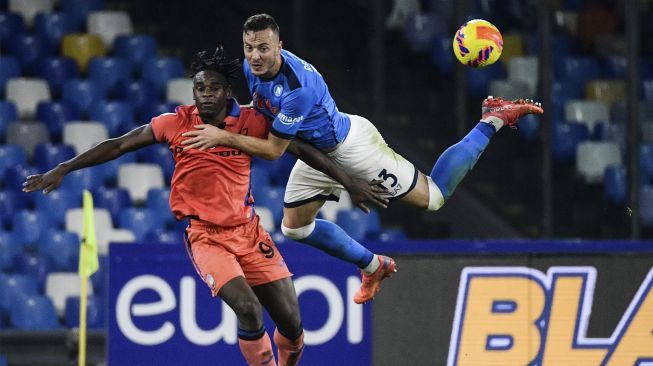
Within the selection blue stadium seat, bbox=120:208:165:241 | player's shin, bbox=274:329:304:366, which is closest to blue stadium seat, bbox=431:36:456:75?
blue stadium seat, bbox=120:208:165:241

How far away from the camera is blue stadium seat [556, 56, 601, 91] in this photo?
1316 centimetres

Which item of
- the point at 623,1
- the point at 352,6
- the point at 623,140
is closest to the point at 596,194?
the point at 623,140

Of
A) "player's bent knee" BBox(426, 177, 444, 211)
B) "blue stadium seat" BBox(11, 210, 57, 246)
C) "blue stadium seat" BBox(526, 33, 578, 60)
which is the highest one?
"blue stadium seat" BBox(526, 33, 578, 60)

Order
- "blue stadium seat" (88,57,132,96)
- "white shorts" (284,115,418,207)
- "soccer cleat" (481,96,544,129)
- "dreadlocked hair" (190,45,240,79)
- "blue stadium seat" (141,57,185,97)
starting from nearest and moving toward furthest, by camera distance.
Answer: "dreadlocked hair" (190,45,240,79) → "white shorts" (284,115,418,207) → "soccer cleat" (481,96,544,129) → "blue stadium seat" (88,57,132,96) → "blue stadium seat" (141,57,185,97)

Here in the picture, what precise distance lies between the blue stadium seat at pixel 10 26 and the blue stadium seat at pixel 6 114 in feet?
2.41

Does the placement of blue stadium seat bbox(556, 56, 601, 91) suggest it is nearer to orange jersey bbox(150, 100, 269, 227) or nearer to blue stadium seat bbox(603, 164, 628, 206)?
blue stadium seat bbox(603, 164, 628, 206)

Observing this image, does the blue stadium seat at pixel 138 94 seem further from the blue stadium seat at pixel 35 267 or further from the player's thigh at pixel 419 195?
the player's thigh at pixel 419 195

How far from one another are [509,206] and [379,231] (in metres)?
1.01

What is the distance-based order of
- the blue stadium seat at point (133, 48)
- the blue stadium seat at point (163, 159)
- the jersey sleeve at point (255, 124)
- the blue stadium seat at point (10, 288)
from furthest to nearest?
the blue stadium seat at point (133, 48) < the blue stadium seat at point (163, 159) < the blue stadium seat at point (10, 288) < the jersey sleeve at point (255, 124)

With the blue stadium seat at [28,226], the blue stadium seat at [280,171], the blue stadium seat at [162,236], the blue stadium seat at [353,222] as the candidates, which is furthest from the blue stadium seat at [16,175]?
the blue stadium seat at [353,222]

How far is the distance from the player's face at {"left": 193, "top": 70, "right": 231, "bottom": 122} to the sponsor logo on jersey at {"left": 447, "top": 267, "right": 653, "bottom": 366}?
2279 mm

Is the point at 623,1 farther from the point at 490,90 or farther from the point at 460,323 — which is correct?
the point at 460,323

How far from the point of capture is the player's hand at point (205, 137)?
348 inches

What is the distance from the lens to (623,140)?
12797 mm
